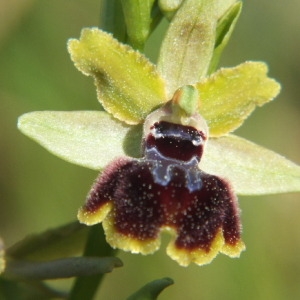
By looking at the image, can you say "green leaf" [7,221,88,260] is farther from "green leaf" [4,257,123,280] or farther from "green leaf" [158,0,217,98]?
"green leaf" [158,0,217,98]

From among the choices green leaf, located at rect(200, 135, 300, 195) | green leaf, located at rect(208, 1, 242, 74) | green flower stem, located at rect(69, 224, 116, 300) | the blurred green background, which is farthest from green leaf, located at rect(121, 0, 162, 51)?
the blurred green background

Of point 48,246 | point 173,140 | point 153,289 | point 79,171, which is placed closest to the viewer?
point 153,289

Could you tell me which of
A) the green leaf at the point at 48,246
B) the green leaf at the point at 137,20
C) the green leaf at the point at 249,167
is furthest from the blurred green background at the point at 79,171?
the green leaf at the point at 137,20

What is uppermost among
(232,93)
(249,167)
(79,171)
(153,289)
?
(232,93)

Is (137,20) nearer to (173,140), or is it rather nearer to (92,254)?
(173,140)

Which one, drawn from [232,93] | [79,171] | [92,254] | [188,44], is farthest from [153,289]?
[79,171]

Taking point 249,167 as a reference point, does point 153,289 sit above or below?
below

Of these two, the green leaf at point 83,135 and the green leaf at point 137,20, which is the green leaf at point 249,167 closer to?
the green leaf at point 83,135
